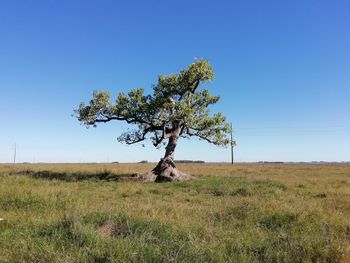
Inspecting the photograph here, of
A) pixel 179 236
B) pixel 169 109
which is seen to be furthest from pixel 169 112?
pixel 179 236

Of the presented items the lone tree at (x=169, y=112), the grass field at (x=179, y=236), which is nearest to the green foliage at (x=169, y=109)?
the lone tree at (x=169, y=112)

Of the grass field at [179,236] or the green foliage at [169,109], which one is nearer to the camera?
the grass field at [179,236]

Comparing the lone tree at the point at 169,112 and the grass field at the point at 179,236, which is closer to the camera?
the grass field at the point at 179,236

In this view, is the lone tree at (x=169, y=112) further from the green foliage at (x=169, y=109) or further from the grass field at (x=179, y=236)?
the grass field at (x=179, y=236)

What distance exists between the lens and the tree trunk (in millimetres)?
29250

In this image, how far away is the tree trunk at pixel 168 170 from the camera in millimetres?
29250

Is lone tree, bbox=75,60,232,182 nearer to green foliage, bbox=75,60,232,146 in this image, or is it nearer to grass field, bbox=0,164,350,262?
green foliage, bbox=75,60,232,146

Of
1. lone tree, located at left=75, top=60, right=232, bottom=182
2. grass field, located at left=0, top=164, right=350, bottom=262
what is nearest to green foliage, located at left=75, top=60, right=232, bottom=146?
lone tree, located at left=75, top=60, right=232, bottom=182

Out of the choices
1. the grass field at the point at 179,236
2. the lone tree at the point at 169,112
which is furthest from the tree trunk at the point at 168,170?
the grass field at the point at 179,236

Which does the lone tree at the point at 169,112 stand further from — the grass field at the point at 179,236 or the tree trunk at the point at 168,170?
the grass field at the point at 179,236

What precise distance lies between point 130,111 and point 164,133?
333cm

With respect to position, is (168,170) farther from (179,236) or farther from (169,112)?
(179,236)

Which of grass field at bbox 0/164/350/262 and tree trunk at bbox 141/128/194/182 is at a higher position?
tree trunk at bbox 141/128/194/182

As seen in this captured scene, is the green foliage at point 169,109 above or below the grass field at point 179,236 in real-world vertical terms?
above
